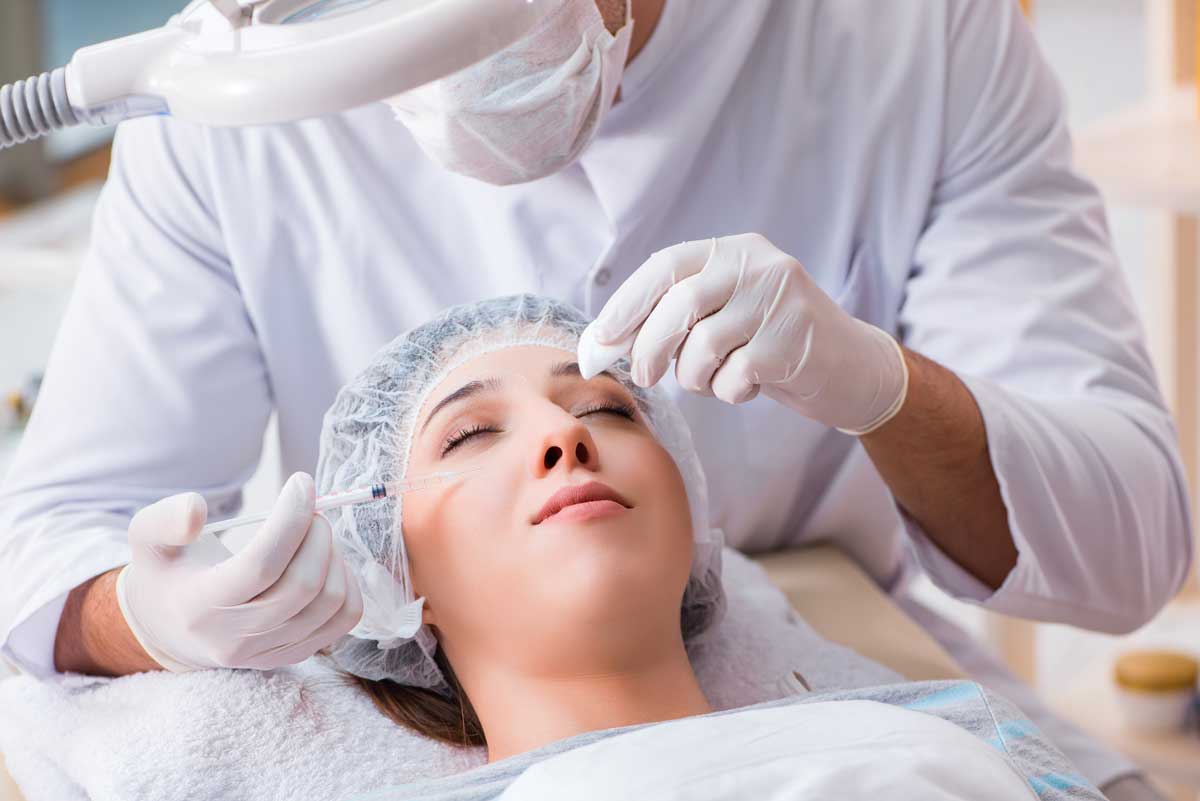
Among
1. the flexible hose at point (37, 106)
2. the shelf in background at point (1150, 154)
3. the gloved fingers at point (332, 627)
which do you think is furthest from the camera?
the shelf in background at point (1150, 154)

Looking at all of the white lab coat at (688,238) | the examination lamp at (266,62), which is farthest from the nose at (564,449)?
the examination lamp at (266,62)

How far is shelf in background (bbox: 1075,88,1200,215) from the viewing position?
Answer: 1.98 meters

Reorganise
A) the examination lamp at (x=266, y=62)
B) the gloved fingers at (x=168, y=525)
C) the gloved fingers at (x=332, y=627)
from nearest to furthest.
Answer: the examination lamp at (x=266, y=62), the gloved fingers at (x=168, y=525), the gloved fingers at (x=332, y=627)

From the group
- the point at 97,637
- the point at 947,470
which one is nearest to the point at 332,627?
the point at 97,637

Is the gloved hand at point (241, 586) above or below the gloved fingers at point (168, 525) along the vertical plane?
below

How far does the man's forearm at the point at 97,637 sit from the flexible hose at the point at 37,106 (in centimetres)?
54

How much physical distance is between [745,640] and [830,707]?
0.45 meters

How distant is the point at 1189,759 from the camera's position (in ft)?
7.34

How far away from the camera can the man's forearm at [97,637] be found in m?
1.33

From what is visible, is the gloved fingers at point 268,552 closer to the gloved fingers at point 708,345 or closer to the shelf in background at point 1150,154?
the gloved fingers at point 708,345

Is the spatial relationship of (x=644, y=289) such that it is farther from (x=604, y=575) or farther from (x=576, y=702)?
(x=576, y=702)

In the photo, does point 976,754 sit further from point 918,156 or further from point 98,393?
point 98,393

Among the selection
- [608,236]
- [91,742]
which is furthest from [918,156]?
[91,742]

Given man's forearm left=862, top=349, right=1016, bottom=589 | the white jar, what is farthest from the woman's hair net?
the white jar
